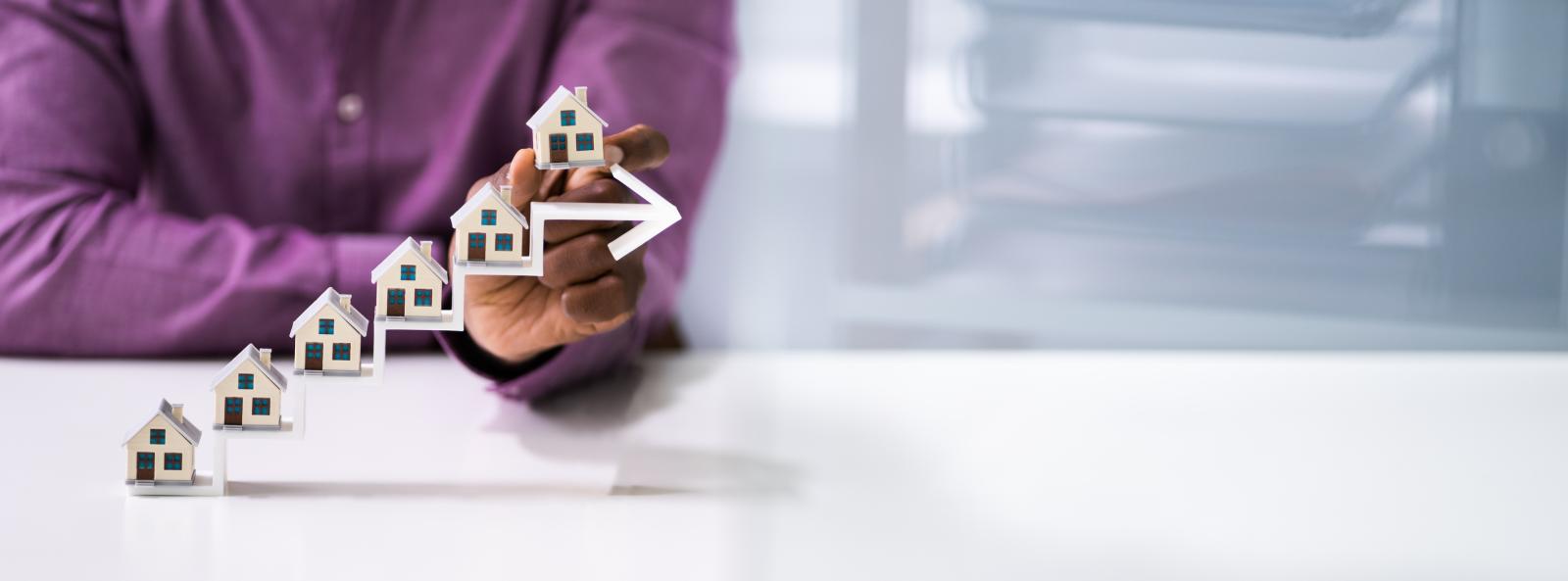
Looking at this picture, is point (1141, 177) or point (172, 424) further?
point (1141, 177)

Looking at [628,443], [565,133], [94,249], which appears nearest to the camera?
[565,133]

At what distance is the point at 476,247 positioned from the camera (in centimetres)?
37

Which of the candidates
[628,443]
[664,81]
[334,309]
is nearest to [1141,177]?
[664,81]

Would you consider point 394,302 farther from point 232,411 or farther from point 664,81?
point 664,81

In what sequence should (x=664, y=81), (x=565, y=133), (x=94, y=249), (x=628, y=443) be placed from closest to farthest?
1. (x=565, y=133)
2. (x=628, y=443)
3. (x=94, y=249)
4. (x=664, y=81)

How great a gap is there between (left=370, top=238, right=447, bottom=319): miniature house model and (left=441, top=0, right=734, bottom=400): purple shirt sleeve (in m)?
0.23

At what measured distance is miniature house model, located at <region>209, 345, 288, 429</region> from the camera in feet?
1.28

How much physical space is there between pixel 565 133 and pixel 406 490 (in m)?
0.14

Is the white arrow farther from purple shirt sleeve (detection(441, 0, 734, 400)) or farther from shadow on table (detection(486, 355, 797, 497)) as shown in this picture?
purple shirt sleeve (detection(441, 0, 734, 400))

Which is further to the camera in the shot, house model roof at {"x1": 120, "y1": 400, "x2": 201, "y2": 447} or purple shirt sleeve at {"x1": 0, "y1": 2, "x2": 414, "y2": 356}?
purple shirt sleeve at {"x1": 0, "y1": 2, "x2": 414, "y2": 356}

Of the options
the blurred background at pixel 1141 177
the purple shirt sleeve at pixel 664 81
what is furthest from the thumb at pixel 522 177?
the blurred background at pixel 1141 177

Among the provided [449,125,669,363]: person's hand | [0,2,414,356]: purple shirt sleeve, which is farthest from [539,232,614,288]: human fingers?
[0,2,414,356]: purple shirt sleeve

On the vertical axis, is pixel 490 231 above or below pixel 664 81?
below

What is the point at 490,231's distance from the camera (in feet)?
1.22
